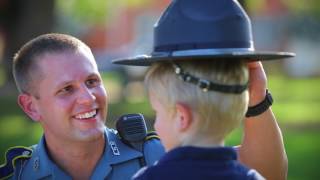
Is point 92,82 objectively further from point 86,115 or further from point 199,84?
point 199,84

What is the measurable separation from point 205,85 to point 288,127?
15.1 metres

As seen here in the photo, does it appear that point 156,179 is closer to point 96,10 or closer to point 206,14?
point 206,14

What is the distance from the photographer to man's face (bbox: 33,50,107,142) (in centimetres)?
406

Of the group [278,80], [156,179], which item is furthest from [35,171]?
[278,80]

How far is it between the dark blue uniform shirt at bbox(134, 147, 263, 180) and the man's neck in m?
1.07

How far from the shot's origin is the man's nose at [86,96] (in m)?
4.05

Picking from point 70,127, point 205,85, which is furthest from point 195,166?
point 70,127

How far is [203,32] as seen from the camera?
10.3 feet

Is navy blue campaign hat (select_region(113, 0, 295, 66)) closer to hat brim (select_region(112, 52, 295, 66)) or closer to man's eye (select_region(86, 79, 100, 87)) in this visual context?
hat brim (select_region(112, 52, 295, 66))

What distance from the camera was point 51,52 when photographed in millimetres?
4207

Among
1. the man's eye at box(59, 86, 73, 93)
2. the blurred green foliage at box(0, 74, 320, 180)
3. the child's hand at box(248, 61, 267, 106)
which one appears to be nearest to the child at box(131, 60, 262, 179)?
the child's hand at box(248, 61, 267, 106)

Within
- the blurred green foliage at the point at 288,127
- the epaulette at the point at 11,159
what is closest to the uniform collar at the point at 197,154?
the epaulette at the point at 11,159

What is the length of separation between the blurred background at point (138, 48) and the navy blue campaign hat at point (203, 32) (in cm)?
793

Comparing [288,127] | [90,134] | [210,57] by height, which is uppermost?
[210,57]
